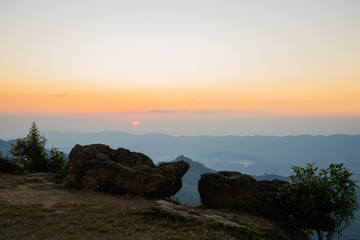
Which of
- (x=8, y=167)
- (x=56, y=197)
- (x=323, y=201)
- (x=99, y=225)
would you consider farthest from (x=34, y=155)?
(x=323, y=201)

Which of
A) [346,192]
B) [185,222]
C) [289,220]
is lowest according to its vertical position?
[289,220]


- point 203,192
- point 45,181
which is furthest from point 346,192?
point 45,181

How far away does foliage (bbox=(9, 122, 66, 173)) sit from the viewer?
38844 mm

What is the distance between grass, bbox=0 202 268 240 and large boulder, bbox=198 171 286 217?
4.41 meters

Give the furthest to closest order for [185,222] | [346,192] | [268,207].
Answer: [268,207]
[346,192]
[185,222]

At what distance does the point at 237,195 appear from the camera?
624 inches

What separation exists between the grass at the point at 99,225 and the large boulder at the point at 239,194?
4.41 metres

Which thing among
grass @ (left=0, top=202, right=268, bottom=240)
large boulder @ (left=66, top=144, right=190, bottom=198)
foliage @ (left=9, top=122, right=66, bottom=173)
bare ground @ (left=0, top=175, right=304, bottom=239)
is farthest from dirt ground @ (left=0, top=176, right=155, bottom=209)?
foliage @ (left=9, top=122, right=66, bottom=173)

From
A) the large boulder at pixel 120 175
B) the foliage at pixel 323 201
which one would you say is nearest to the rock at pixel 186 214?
the large boulder at pixel 120 175

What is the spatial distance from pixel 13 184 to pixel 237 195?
17426mm

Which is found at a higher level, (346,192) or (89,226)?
(346,192)

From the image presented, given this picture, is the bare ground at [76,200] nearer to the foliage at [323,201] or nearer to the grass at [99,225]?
the grass at [99,225]

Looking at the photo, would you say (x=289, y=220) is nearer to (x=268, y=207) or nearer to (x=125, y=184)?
(x=268, y=207)

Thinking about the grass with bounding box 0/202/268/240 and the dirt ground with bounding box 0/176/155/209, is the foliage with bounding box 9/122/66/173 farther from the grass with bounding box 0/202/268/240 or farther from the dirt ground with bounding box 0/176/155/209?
the grass with bounding box 0/202/268/240
